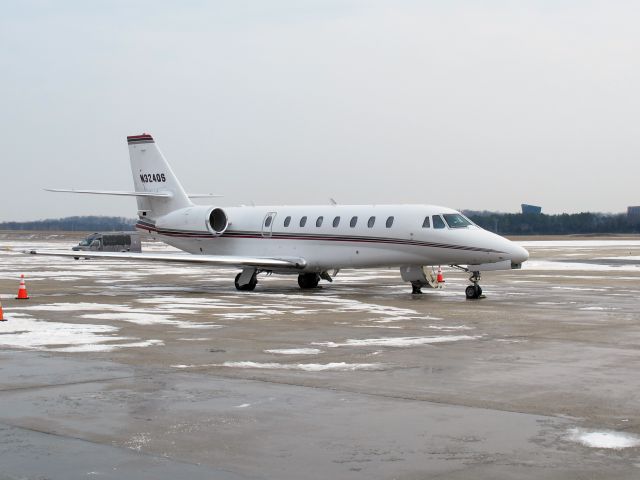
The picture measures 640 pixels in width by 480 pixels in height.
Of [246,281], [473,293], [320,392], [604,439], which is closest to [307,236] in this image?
[246,281]

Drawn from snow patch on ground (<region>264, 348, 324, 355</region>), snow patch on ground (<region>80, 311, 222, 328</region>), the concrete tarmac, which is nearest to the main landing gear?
the concrete tarmac

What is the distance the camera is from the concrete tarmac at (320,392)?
7.11m

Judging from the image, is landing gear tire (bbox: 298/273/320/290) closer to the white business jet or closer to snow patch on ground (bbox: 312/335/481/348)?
the white business jet

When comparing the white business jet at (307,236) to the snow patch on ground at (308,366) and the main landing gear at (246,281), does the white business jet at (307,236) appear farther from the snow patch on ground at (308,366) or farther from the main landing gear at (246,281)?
the snow patch on ground at (308,366)

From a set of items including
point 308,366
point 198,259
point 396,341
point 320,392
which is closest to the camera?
point 320,392

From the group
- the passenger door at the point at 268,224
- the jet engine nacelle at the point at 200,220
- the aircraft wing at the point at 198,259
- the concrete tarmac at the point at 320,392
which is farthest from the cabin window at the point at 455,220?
the jet engine nacelle at the point at 200,220

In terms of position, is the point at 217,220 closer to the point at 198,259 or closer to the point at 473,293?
the point at 198,259

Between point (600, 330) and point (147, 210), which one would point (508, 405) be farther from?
point (147, 210)

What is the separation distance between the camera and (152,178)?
31.7 meters

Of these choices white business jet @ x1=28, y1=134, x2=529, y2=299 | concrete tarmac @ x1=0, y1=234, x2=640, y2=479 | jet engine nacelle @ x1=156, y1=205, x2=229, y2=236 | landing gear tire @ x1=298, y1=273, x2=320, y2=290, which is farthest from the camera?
jet engine nacelle @ x1=156, y1=205, x2=229, y2=236

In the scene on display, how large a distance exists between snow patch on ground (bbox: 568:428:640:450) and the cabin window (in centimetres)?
1691

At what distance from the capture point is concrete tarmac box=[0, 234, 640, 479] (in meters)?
7.11

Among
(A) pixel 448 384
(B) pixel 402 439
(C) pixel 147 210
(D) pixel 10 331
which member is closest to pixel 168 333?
(D) pixel 10 331

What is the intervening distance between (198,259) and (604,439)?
63.9 feet
